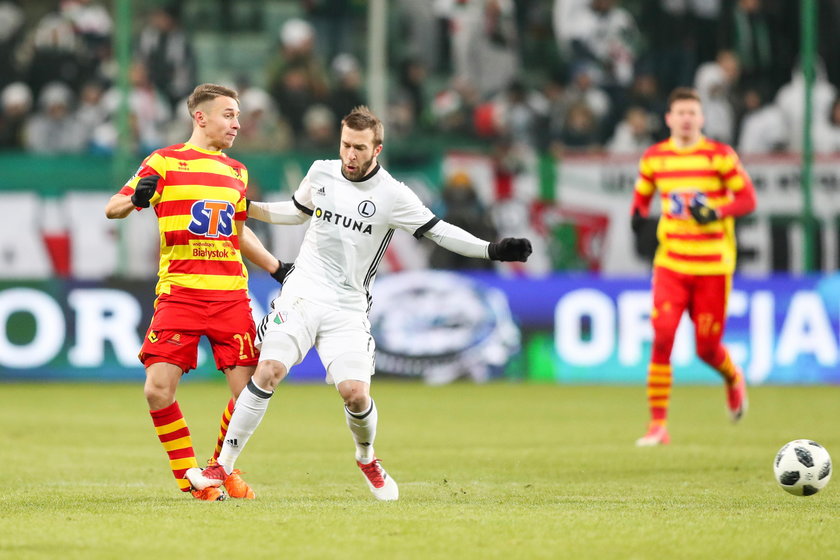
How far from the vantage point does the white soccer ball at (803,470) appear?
739cm

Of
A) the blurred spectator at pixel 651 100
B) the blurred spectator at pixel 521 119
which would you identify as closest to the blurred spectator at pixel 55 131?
the blurred spectator at pixel 521 119

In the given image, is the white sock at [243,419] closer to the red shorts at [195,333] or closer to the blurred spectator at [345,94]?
the red shorts at [195,333]

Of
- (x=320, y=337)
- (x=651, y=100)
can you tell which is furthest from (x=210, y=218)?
(x=651, y=100)

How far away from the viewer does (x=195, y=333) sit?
7.37m

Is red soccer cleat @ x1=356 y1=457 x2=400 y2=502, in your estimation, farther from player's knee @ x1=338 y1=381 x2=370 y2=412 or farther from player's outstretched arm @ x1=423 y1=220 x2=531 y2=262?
player's outstretched arm @ x1=423 y1=220 x2=531 y2=262

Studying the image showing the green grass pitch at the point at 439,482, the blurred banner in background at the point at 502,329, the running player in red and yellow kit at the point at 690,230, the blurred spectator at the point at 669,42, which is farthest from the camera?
the blurred spectator at the point at 669,42

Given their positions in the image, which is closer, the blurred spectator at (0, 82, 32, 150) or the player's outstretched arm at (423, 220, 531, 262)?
the player's outstretched arm at (423, 220, 531, 262)

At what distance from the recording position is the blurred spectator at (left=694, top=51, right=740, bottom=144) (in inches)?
706

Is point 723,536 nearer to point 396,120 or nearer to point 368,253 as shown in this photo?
point 368,253

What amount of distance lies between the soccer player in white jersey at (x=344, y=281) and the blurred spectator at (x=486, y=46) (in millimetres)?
11908

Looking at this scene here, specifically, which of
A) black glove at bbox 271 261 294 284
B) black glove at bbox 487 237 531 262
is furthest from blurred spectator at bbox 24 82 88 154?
black glove at bbox 487 237 531 262

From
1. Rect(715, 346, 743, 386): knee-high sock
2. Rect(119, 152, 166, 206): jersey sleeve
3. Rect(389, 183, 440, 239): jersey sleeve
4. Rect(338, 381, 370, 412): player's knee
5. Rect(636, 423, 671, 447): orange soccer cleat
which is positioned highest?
Rect(119, 152, 166, 206): jersey sleeve

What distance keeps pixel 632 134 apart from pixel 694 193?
7.38 m

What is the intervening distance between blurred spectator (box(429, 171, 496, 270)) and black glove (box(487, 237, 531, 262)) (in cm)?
926
